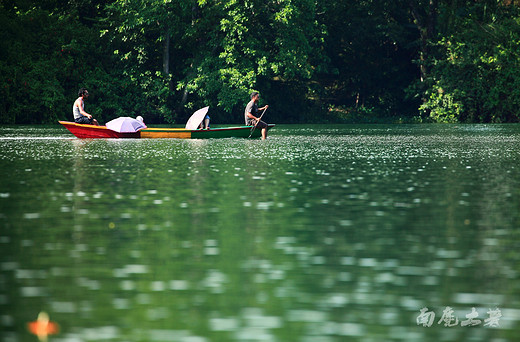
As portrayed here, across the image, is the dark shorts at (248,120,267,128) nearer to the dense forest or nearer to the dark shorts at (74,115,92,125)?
the dark shorts at (74,115,92,125)

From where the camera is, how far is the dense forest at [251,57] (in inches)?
2127

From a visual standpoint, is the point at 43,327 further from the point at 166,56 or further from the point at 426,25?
the point at 426,25

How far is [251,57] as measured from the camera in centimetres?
5691

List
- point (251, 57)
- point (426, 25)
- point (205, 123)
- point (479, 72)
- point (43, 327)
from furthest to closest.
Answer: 1. point (426, 25)
2. point (479, 72)
3. point (251, 57)
4. point (205, 123)
5. point (43, 327)

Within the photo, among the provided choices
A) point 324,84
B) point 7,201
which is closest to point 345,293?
point 7,201

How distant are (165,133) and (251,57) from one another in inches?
924

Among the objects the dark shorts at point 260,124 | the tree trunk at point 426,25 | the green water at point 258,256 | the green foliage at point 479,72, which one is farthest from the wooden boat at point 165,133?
the tree trunk at point 426,25

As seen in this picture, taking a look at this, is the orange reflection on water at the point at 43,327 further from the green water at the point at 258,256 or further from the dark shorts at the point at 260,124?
the dark shorts at the point at 260,124

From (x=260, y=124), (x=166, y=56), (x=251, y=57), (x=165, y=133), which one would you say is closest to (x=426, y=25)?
(x=251, y=57)

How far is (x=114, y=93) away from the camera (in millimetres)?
55844

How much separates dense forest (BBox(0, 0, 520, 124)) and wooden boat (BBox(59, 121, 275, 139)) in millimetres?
17882

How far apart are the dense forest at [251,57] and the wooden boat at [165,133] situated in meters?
17.9

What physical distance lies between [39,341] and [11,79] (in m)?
47.5

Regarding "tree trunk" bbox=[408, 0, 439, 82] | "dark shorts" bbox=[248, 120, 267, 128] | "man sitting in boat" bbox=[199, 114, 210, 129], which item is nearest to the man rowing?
"dark shorts" bbox=[248, 120, 267, 128]
